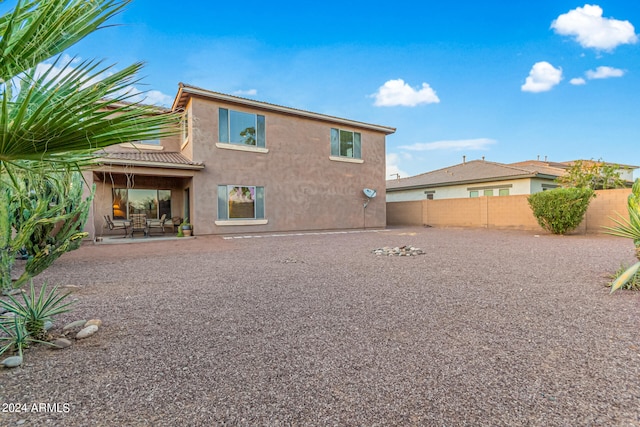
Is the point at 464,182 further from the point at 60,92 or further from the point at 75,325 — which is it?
the point at 60,92

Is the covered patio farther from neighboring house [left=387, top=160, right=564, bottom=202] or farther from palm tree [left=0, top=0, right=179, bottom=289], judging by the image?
neighboring house [left=387, top=160, right=564, bottom=202]

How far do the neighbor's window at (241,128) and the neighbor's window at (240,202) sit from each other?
6.57 ft

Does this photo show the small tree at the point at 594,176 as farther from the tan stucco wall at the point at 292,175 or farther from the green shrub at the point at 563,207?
Answer: the tan stucco wall at the point at 292,175

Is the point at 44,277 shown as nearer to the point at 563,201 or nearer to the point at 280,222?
the point at 280,222

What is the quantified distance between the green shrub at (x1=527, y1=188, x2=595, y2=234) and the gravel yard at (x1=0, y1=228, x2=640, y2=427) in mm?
8267

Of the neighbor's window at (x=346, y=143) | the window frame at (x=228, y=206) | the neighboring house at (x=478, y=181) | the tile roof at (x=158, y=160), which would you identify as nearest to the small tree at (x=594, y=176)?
the neighboring house at (x=478, y=181)

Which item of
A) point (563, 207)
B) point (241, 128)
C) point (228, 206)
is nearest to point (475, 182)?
point (563, 207)

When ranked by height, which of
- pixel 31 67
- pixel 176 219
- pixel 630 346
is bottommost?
pixel 630 346

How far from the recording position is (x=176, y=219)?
561 inches

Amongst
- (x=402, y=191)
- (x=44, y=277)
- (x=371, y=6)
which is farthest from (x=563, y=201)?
(x=44, y=277)

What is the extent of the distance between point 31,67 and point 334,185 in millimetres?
14729

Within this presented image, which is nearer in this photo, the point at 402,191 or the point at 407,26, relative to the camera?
the point at 407,26

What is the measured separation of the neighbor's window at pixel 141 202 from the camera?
14094mm

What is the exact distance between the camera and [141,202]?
14.5 metres
